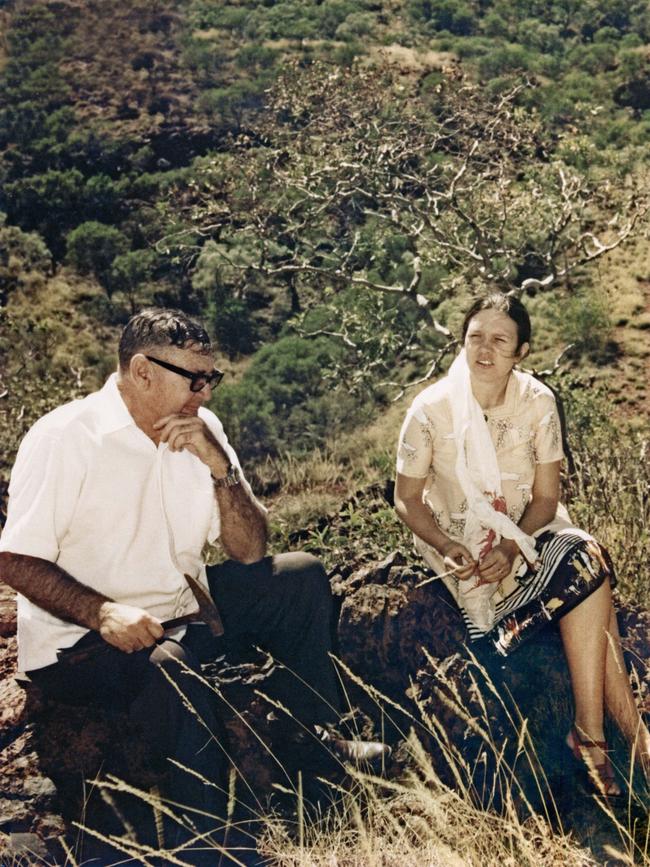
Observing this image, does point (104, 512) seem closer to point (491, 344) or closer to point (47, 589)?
point (47, 589)

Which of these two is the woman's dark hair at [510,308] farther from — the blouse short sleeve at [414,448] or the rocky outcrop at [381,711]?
the rocky outcrop at [381,711]

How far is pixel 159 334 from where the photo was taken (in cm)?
294

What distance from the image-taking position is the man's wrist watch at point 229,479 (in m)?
3.09

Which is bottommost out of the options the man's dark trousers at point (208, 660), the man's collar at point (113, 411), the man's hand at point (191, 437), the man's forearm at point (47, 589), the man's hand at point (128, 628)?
the man's dark trousers at point (208, 660)

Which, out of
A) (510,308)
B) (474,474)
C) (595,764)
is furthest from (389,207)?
(595,764)

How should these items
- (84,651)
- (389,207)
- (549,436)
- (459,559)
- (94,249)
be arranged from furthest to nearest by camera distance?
(94,249), (389,207), (549,436), (459,559), (84,651)

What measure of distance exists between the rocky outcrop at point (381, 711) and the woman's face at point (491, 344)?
0.72 m

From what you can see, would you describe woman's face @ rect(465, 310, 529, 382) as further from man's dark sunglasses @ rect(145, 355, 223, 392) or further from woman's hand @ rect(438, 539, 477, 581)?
man's dark sunglasses @ rect(145, 355, 223, 392)

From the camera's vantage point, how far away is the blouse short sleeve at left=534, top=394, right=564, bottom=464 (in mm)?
3396

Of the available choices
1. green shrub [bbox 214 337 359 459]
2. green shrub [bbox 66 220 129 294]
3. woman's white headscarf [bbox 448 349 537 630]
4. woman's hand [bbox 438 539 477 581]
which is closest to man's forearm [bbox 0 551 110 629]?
woman's hand [bbox 438 539 477 581]

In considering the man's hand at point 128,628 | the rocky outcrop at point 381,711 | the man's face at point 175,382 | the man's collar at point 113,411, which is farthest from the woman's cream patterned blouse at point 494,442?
the man's hand at point 128,628

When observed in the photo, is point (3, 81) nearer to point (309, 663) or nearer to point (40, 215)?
point (40, 215)

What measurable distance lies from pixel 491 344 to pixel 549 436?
36cm

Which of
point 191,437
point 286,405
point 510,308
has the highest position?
point 510,308
